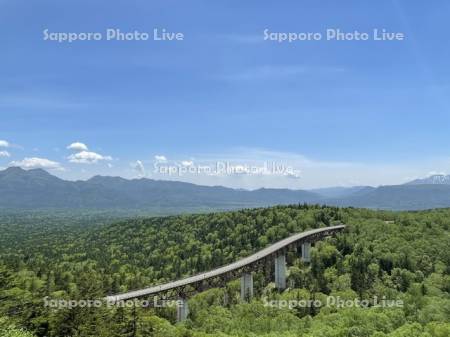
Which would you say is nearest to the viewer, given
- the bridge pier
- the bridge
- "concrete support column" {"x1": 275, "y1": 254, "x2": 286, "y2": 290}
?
the bridge

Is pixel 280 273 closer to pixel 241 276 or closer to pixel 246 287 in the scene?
pixel 246 287

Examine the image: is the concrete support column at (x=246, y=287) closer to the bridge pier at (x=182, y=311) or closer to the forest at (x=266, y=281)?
the forest at (x=266, y=281)

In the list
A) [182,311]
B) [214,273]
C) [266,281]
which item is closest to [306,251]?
[266,281]

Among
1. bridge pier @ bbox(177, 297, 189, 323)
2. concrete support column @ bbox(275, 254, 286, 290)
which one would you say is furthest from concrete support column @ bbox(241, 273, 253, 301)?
bridge pier @ bbox(177, 297, 189, 323)

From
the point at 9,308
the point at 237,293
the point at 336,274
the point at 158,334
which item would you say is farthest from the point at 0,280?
the point at 336,274

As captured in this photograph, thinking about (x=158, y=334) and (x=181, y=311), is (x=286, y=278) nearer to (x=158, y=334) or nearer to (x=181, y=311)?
(x=181, y=311)

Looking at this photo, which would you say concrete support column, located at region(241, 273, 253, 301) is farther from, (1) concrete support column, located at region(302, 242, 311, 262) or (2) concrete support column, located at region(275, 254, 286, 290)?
(1) concrete support column, located at region(302, 242, 311, 262)

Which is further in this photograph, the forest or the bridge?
the bridge

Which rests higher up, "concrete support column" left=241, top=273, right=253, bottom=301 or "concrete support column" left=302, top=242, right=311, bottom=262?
"concrete support column" left=302, top=242, right=311, bottom=262
